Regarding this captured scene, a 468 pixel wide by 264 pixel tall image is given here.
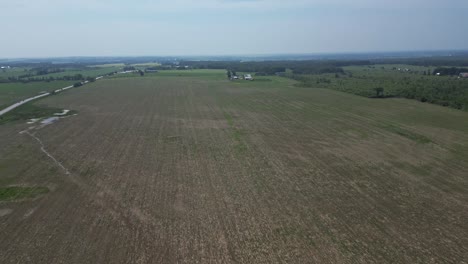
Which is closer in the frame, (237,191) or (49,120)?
(237,191)

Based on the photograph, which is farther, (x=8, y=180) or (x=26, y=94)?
(x=26, y=94)

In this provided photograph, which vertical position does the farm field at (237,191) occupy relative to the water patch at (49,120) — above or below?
above

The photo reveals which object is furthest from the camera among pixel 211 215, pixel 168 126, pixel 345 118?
pixel 345 118

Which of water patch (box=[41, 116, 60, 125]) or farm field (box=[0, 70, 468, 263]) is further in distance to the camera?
water patch (box=[41, 116, 60, 125])

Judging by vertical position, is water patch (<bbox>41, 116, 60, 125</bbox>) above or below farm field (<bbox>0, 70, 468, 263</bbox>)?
below

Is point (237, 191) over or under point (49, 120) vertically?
over

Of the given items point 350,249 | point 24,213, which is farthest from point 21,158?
point 350,249

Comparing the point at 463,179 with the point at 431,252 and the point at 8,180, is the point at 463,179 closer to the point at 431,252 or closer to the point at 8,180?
the point at 431,252

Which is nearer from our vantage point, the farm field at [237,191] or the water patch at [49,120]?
the farm field at [237,191]
